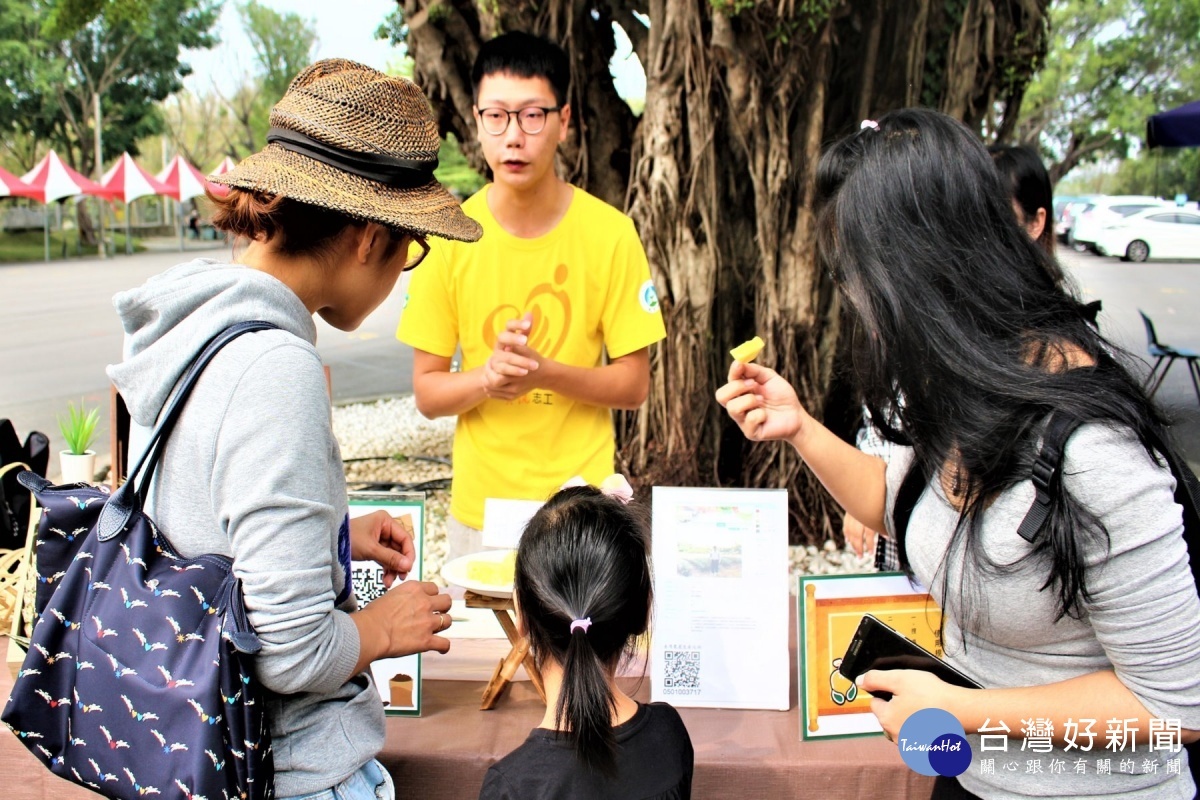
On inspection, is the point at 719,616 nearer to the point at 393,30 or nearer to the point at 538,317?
the point at 538,317

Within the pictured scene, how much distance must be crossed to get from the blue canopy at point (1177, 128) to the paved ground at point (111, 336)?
5.21 feet

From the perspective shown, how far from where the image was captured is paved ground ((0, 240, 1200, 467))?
895cm

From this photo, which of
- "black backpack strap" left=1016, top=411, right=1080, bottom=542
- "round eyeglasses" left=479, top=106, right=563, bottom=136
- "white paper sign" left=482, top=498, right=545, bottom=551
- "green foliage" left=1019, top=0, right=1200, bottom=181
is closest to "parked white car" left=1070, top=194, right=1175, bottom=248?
"green foliage" left=1019, top=0, right=1200, bottom=181

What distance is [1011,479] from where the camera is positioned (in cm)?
120

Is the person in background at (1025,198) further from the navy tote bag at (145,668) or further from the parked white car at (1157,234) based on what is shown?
the parked white car at (1157,234)

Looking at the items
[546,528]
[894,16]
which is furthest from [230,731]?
[894,16]

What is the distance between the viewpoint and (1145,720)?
3.90 feet

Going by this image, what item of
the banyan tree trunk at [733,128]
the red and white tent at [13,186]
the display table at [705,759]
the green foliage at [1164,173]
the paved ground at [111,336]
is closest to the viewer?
the display table at [705,759]

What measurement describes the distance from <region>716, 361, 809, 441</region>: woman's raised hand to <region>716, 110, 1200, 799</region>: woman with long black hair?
0.29 m

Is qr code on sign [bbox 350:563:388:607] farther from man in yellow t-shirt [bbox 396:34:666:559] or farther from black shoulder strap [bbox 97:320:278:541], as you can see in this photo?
black shoulder strap [bbox 97:320:278:541]

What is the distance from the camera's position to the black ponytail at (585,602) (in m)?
1.33

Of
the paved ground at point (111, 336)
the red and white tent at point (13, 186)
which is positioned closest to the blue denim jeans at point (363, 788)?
the paved ground at point (111, 336)

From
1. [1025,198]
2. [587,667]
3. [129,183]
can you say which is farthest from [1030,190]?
[129,183]

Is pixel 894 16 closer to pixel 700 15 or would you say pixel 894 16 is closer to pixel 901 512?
pixel 700 15
